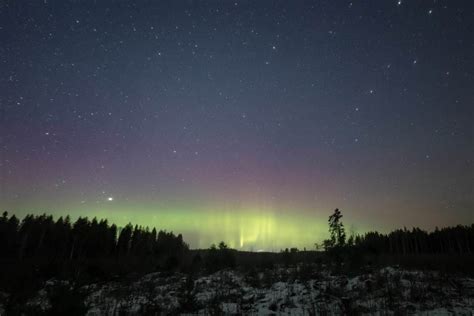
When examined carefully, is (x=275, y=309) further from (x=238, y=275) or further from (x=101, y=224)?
(x=101, y=224)

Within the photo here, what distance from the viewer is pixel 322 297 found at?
38.8 ft

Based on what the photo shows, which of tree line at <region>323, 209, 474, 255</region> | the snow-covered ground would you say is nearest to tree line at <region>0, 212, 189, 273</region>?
the snow-covered ground

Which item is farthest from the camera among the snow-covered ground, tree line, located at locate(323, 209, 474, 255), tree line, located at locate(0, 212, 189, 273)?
tree line, located at locate(323, 209, 474, 255)

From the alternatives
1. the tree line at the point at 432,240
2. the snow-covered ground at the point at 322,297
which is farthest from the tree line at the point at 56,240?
the tree line at the point at 432,240

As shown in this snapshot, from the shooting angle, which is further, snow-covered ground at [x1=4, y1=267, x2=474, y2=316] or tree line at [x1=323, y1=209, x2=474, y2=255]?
tree line at [x1=323, y1=209, x2=474, y2=255]

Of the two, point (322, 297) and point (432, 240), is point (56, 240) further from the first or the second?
→ point (432, 240)

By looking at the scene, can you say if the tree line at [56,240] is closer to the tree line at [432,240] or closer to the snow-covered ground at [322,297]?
the snow-covered ground at [322,297]

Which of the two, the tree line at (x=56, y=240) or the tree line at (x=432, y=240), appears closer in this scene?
the tree line at (x=56, y=240)

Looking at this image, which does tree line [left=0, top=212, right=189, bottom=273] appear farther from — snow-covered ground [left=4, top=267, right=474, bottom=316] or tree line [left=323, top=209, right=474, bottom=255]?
tree line [left=323, top=209, right=474, bottom=255]

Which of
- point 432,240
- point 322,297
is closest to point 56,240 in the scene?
point 322,297

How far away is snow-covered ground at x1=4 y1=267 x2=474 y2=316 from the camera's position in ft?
32.0

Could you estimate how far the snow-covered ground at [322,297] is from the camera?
9.77m

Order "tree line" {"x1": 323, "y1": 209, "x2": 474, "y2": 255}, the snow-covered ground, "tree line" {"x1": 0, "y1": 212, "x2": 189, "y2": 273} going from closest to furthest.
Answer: the snow-covered ground → "tree line" {"x1": 0, "y1": 212, "x2": 189, "y2": 273} → "tree line" {"x1": 323, "y1": 209, "x2": 474, "y2": 255}

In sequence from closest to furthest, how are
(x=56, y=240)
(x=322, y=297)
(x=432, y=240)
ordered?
1. (x=322, y=297)
2. (x=56, y=240)
3. (x=432, y=240)
